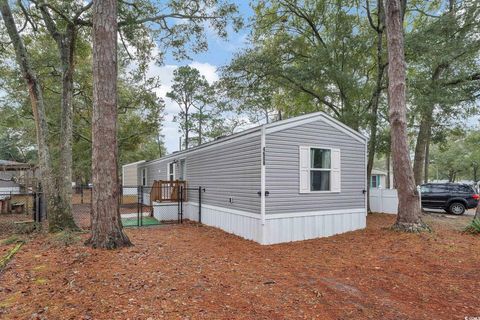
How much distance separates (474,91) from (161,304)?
14330mm

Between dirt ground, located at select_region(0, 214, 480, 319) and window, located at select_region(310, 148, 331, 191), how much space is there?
5.33 ft

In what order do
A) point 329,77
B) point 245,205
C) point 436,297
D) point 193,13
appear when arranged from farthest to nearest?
point 329,77 → point 193,13 → point 245,205 → point 436,297

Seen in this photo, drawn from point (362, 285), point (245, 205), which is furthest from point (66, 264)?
point (362, 285)

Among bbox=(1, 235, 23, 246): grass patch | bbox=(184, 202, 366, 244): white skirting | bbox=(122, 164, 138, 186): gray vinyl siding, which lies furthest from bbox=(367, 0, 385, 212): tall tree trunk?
bbox=(122, 164, 138, 186): gray vinyl siding

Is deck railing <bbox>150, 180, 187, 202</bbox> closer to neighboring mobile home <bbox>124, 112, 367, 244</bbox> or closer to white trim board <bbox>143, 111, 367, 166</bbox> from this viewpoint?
neighboring mobile home <bbox>124, 112, 367, 244</bbox>

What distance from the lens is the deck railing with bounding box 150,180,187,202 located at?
10498 mm

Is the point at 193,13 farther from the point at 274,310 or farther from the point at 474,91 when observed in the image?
the point at 474,91

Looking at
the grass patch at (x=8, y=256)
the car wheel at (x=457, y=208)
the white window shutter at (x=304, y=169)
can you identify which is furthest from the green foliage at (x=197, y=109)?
the grass patch at (x=8, y=256)

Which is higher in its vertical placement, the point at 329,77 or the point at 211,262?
the point at 329,77

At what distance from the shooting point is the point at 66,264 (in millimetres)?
4516

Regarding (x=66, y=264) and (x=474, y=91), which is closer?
(x=66, y=264)

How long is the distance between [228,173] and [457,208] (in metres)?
11.1

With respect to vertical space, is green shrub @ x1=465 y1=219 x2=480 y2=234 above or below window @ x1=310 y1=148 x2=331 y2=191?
below

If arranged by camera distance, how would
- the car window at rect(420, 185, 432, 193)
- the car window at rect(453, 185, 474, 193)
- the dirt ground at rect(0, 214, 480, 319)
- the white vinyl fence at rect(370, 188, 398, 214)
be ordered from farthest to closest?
the car window at rect(420, 185, 432, 193)
the car window at rect(453, 185, 474, 193)
the white vinyl fence at rect(370, 188, 398, 214)
the dirt ground at rect(0, 214, 480, 319)
